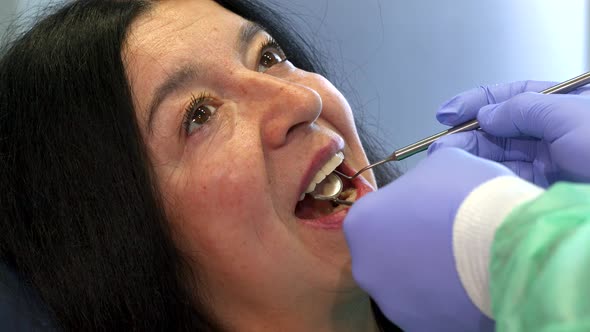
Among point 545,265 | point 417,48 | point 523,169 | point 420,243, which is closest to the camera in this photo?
point 545,265

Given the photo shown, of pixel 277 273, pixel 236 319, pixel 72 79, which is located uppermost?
pixel 72 79

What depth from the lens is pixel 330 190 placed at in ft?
3.88

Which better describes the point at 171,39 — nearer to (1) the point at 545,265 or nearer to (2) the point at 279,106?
(2) the point at 279,106

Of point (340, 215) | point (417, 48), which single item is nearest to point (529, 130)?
point (340, 215)

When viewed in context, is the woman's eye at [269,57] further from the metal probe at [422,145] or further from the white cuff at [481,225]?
the white cuff at [481,225]

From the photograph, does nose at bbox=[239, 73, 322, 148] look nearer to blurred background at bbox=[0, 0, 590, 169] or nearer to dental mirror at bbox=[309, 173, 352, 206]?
dental mirror at bbox=[309, 173, 352, 206]

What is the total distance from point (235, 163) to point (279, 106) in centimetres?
12

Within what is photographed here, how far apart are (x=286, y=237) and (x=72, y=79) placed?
1.50 feet

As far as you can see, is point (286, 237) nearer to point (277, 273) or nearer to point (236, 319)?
point (277, 273)

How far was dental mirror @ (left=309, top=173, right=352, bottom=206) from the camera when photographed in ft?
3.80

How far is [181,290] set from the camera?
3.72 ft

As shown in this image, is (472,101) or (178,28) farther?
(472,101)

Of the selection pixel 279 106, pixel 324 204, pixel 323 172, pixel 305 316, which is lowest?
pixel 305 316

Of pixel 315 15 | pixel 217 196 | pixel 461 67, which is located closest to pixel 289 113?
pixel 217 196
